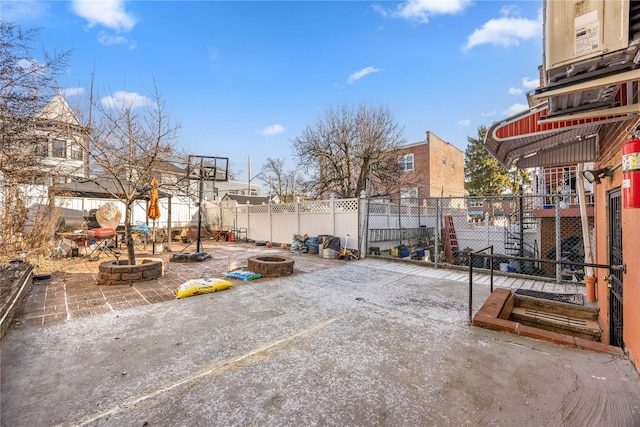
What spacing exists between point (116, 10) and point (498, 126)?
7614 mm

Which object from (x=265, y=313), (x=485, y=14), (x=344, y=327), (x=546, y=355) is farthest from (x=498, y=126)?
(x=485, y=14)

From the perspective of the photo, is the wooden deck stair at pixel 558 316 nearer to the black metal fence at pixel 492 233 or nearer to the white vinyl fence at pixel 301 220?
the black metal fence at pixel 492 233

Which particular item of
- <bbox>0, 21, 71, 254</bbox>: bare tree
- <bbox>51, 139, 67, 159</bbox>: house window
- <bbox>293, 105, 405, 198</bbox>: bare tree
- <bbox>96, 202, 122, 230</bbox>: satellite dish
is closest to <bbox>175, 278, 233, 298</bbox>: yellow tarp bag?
<bbox>0, 21, 71, 254</bbox>: bare tree

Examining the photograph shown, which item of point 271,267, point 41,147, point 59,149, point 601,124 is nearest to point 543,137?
point 601,124

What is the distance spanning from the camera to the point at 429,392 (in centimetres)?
218

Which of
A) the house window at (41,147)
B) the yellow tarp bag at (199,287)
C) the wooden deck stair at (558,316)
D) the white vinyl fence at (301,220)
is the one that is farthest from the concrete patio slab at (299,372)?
the white vinyl fence at (301,220)

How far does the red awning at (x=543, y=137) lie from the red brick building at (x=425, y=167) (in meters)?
12.5

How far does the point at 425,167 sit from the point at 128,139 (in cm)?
1662

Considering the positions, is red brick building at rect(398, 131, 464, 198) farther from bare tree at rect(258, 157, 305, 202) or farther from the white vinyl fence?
bare tree at rect(258, 157, 305, 202)

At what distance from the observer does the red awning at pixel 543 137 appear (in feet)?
7.81

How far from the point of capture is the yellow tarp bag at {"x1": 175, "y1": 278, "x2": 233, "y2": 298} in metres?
4.81

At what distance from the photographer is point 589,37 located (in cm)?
151

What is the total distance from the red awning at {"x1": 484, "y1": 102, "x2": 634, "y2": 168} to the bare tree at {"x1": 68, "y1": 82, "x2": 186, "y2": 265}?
589cm

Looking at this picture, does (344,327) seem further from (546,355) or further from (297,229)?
(297,229)
